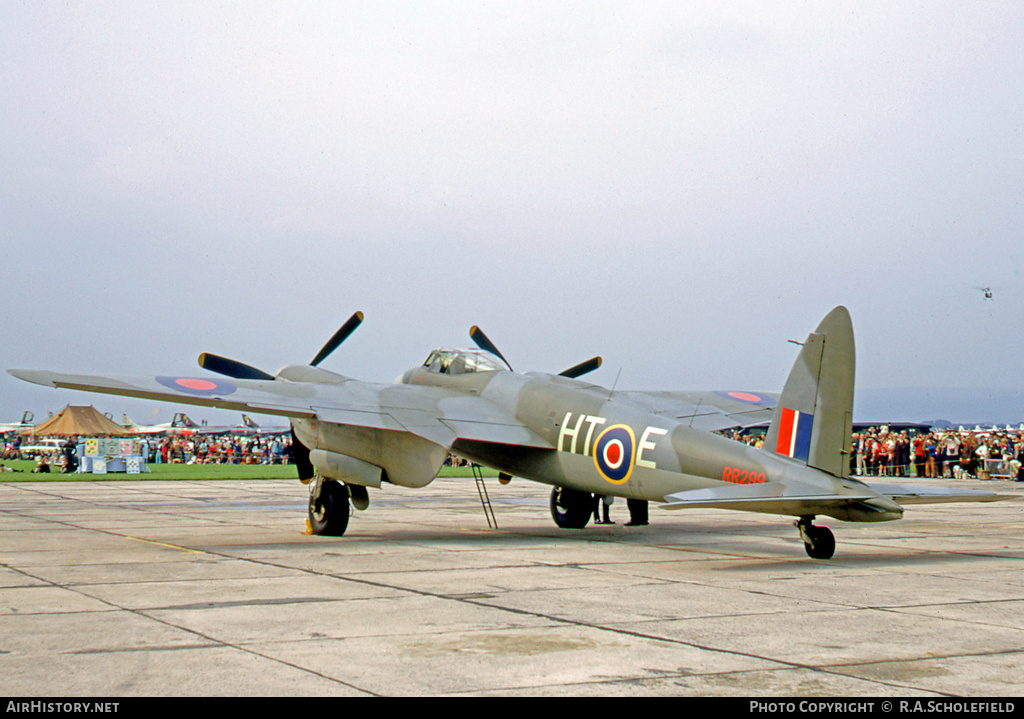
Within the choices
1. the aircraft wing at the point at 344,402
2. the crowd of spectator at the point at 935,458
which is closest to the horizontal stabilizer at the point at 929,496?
the aircraft wing at the point at 344,402

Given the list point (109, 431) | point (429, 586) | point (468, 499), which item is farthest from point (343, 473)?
point (109, 431)

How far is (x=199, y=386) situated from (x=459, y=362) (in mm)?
4990

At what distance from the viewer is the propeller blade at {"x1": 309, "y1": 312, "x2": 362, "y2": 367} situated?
20077 mm

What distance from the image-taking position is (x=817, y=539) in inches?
523

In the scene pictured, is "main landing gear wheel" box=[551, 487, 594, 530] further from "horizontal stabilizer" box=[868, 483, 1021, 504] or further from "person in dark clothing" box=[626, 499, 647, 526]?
"horizontal stabilizer" box=[868, 483, 1021, 504]

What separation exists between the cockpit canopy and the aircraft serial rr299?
0.02m

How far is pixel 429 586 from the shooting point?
1103 cm

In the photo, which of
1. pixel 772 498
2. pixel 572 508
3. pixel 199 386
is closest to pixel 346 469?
pixel 199 386

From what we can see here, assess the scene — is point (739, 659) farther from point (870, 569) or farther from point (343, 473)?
point (343, 473)

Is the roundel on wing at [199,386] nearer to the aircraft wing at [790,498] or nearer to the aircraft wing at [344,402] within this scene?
the aircraft wing at [344,402]

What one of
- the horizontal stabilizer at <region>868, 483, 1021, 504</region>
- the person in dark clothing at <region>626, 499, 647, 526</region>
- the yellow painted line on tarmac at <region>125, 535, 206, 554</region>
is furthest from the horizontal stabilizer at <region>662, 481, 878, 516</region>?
the yellow painted line on tarmac at <region>125, 535, 206, 554</region>

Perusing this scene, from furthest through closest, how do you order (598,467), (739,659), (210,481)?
(210,481) → (598,467) → (739,659)

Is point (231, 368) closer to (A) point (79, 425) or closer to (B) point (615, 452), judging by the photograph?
(B) point (615, 452)

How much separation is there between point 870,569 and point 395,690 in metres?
8.39
